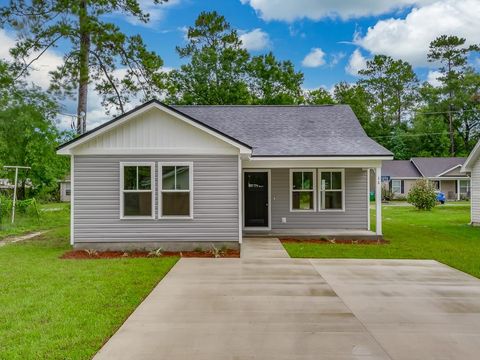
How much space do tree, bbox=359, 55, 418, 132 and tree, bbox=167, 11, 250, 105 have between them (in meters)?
22.7

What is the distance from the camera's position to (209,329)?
15.6ft

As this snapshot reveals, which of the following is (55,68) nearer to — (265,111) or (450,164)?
(265,111)

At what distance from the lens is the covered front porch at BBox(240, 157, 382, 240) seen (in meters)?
13.3

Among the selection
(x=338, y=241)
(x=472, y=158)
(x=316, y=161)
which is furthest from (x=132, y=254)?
(x=472, y=158)

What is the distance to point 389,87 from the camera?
51.4m

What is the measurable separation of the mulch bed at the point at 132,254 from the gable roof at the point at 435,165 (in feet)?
107

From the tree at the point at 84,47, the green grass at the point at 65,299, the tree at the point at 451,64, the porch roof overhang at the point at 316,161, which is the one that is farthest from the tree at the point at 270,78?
the green grass at the point at 65,299

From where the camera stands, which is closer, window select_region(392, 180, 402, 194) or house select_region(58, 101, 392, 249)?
house select_region(58, 101, 392, 249)

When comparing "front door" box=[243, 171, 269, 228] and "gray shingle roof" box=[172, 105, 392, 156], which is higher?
"gray shingle roof" box=[172, 105, 392, 156]

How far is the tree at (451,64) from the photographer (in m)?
48.0

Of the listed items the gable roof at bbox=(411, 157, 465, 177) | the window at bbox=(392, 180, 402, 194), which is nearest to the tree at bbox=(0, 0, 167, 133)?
the window at bbox=(392, 180, 402, 194)

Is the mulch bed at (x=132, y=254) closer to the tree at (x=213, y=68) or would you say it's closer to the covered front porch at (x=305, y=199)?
the covered front porch at (x=305, y=199)

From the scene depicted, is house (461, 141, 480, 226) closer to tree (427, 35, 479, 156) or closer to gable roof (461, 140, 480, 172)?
gable roof (461, 140, 480, 172)

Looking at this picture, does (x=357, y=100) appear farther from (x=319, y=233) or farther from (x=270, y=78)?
(x=319, y=233)
